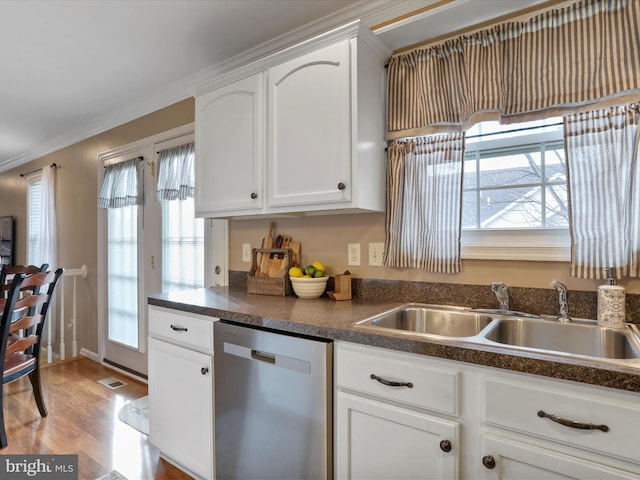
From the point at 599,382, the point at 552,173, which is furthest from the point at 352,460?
the point at 552,173

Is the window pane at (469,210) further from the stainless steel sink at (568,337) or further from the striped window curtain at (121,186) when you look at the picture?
the striped window curtain at (121,186)

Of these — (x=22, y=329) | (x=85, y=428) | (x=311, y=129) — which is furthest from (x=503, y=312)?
(x=22, y=329)

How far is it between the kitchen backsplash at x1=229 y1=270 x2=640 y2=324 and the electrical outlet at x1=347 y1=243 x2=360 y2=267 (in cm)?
9

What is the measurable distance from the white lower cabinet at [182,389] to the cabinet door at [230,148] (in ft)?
2.18

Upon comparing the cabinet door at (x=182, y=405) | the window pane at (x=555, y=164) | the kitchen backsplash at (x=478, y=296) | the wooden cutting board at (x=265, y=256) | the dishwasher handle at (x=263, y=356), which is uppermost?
the window pane at (x=555, y=164)

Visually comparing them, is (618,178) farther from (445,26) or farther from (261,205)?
(261,205)

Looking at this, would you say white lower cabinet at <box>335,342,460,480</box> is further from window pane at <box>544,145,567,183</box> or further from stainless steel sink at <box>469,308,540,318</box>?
window pane at <box>544,145,567,183</box>

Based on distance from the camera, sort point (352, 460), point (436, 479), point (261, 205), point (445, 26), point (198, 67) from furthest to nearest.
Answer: point (198, 67) < point (261, 205) < point (445, 26) < point (352, 460) < point (436, 479)

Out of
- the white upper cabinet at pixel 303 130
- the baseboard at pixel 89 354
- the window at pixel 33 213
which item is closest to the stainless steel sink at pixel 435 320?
the white upper cabinet at pixel 303 130

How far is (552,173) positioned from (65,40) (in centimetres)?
274

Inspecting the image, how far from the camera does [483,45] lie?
5.17ft

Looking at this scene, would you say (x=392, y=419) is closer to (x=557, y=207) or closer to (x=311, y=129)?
(x=557, y=207)

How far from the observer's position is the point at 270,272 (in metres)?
2.14

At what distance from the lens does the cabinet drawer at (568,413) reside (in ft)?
2.78
